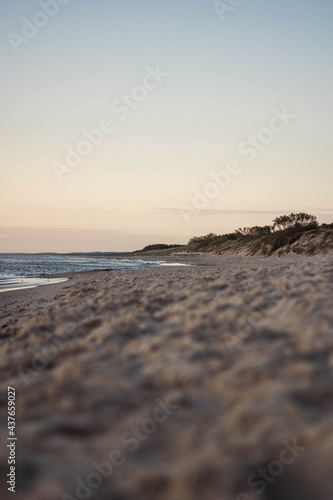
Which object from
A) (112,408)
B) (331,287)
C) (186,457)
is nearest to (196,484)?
(186,457)

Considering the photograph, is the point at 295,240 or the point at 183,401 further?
the point at 295,240

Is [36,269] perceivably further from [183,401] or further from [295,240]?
[183,401]

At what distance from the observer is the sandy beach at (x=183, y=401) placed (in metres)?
2.93

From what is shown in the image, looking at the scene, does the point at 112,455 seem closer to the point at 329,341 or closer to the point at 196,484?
the point at 196,484

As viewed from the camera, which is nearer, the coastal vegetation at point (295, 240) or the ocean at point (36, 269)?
the ocean at point (36, 269)

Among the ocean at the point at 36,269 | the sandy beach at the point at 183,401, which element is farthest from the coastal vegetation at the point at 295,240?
the sandy beach at the point at 183,401

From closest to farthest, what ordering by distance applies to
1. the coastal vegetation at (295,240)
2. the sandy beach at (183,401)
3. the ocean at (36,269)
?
the sandy beach at (183,401)
the ocean at (36,269)
the coastal vegetation at (295,240)

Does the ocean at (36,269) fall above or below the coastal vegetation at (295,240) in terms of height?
below

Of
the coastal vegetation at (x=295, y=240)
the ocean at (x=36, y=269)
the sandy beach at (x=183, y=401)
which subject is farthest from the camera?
the coastal vegetation at (x=295, y=240)

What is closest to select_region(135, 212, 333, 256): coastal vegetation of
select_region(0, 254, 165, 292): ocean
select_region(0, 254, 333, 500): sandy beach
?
select_region(0, 254, 165, 292): ocean

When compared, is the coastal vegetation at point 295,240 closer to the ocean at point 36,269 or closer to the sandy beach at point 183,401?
the ocean at point 36,269

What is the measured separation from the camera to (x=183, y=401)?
374 cm

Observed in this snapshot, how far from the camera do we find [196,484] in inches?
112

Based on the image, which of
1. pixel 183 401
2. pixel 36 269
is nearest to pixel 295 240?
pixel 36 269
